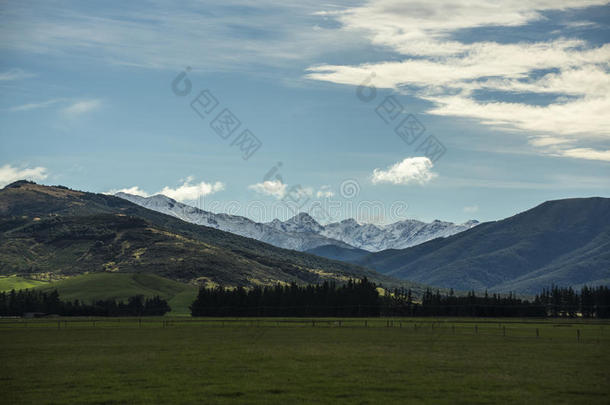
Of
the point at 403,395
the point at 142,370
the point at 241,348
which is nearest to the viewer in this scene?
the point at 403,395

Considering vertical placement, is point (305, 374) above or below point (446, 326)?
below

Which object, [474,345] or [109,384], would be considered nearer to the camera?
[109,384]

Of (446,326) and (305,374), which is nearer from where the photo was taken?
(305,374)

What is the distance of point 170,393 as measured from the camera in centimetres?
4400

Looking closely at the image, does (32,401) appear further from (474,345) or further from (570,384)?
(474,345)

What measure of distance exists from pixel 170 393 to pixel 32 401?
8.63m

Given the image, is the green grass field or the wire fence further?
the wire fence

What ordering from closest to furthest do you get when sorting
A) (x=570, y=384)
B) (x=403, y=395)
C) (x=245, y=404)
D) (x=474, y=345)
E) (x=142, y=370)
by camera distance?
1. (x=245, y=404)
2. (x=403, y=395)
3. (x=570, y=384)
4. (x=142, y=370)
5. (x=474, y=345)

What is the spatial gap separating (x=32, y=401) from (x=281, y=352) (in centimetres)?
3693

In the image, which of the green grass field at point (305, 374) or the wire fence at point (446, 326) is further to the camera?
the wire fence at point (446, 326)

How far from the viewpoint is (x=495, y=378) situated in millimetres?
51531

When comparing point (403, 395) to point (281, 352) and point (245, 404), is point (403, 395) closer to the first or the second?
point (245, 404)

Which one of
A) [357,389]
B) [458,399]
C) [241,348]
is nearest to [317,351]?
[241,348]

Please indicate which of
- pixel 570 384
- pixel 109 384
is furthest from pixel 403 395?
pixel 109 384
